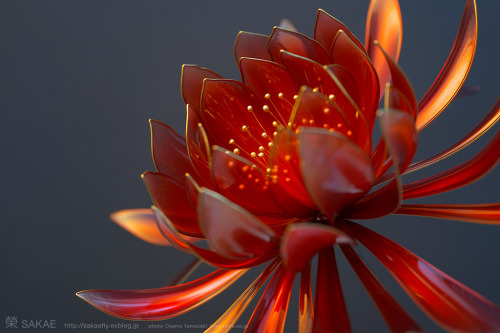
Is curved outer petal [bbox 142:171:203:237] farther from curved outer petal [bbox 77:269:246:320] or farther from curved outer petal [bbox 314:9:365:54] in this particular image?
curved outer petal [bbox 314:9:365:54]

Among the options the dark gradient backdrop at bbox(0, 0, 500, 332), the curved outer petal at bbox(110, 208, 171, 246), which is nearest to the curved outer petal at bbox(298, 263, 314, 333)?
the curved outer petal at bbox(110, 208, 171, 246)

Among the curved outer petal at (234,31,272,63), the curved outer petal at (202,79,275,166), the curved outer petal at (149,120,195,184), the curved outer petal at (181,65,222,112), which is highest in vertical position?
the curved outer petal at (234,31,272,63)

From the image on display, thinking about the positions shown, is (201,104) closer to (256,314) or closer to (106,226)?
(256,314)

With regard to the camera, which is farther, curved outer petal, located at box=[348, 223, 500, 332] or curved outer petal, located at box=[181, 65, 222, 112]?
curved outer petal, located at box=[181, 65, 222, 112]

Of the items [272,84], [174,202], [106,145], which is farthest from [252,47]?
[106,145]

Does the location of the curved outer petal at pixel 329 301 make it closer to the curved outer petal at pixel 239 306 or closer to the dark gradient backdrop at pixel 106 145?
the curved outer petal at pixel 239 306
